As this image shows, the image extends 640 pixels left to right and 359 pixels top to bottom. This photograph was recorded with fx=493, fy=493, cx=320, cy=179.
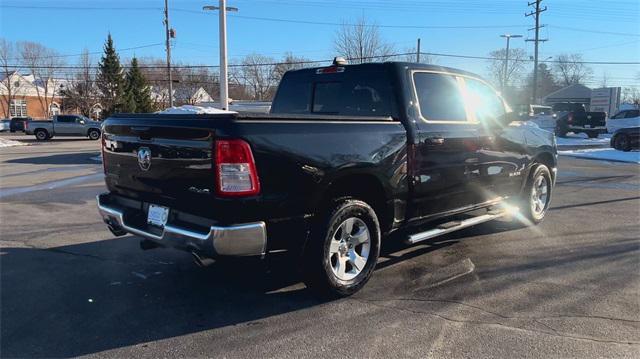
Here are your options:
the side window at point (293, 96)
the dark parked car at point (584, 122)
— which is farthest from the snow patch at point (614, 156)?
the side window at point (293, 96)

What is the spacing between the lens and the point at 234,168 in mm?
3344

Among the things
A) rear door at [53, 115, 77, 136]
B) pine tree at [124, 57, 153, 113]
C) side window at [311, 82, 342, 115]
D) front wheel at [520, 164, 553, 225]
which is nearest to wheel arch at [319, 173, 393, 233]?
side window at [311, 82, 342, 115]

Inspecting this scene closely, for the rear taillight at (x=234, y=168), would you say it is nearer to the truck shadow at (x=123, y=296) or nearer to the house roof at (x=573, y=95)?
the truck shadow at (x=123, y=296)

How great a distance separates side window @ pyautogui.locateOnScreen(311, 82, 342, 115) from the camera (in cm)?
531

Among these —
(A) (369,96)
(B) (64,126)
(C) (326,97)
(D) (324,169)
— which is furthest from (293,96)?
(B) (64,126)

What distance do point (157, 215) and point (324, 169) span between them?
1358mm

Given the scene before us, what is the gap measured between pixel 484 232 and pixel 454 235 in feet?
1.58

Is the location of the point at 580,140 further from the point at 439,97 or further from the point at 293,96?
the point at 293,96

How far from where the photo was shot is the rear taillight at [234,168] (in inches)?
131

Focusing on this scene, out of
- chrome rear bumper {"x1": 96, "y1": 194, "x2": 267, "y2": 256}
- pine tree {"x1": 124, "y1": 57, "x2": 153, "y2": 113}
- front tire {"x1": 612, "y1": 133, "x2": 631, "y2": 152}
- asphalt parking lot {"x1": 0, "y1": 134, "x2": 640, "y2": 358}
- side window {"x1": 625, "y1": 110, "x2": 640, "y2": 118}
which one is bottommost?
asphalt parking lot {"x1": 0, "y1": 134, "x2": 640, "y2": 358}

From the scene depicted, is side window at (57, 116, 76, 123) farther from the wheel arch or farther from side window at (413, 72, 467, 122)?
the wheel arch

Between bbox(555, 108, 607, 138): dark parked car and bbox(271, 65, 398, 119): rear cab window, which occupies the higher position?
bbox(271, 65, 398, 119): rear cab window

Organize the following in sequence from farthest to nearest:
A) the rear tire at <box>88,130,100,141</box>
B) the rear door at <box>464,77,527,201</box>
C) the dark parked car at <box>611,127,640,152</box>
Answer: the rear tire at <box>88,130,100,141</box>, the dark parked car at <box>611,127,640,152</box>, the rear door at <box>464,77,527,201</box>

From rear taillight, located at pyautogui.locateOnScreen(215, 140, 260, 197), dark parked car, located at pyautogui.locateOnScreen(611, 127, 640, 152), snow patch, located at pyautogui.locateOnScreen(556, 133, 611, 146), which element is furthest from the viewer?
snow patch, located at pyautogui.locateOnScreen(556, 133, 611, 146)
